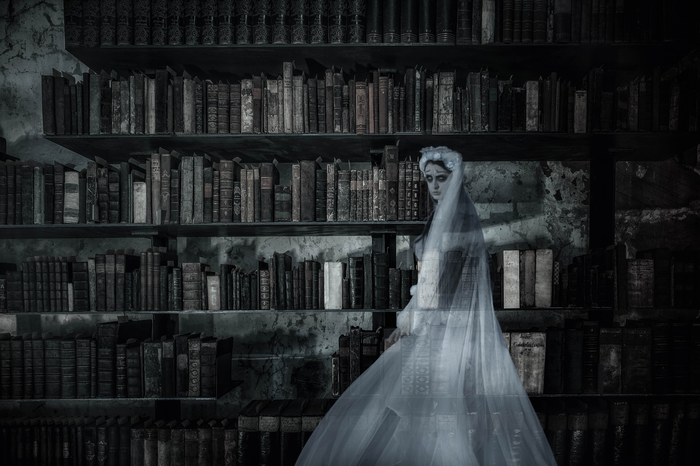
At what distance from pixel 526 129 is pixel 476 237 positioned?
61cm

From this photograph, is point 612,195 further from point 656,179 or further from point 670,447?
point 670,447

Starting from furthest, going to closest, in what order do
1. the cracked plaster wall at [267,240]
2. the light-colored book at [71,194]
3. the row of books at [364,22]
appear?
1. the cracked plaster wall at [267,240]
2. the light-colored book at [71,194]
3. the row of books at [364,22]

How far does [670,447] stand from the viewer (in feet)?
7.02

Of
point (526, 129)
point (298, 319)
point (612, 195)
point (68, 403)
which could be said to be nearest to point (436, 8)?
point (526, 129)

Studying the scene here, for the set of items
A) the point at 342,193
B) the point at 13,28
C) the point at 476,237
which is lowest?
the point at 476,237

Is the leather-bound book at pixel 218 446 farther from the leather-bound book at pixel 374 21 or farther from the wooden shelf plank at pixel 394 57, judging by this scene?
the leather-bound book at pixel 374 21

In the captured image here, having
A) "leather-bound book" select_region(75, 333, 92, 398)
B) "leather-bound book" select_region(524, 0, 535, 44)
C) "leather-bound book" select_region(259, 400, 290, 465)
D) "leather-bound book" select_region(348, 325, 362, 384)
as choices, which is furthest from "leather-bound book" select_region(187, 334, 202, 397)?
"leather-bound book" select_region(524, 0, 535, 44)

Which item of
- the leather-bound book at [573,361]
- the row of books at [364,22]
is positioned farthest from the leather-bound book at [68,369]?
the leather-bound book at [573,361]

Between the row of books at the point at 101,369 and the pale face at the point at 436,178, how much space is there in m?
1.36

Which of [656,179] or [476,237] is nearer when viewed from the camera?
[476,237]

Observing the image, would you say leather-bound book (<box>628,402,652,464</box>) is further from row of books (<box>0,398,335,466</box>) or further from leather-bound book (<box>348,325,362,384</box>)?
row of books (<box>0,398,335,466</box>)

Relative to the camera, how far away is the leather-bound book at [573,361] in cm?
216

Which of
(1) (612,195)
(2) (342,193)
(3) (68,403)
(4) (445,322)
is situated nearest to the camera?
(4) (445,322)

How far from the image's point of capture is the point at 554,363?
85.6 inches
